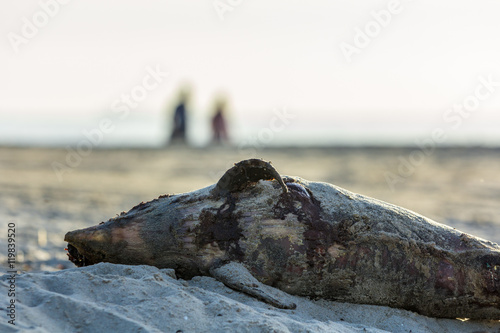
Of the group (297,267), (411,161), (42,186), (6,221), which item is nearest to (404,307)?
(297,267)

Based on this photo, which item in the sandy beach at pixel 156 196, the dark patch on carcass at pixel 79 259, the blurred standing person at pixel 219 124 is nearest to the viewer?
the sandy beach at pixel 156 196

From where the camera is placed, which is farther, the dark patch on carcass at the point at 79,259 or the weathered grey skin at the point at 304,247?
the dark patch on carcass at the point at 79,259

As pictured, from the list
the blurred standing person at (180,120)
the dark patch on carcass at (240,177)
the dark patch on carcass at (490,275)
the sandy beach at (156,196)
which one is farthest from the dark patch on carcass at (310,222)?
the blurred standing person at (180,120)

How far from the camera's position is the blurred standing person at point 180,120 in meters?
24.6

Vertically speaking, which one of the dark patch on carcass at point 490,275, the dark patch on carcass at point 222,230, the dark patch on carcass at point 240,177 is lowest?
the dark patch on carcass at point 490,275

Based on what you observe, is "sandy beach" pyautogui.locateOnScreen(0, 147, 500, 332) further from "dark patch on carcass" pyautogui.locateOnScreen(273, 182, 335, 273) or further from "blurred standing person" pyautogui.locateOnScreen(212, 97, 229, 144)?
"blurred standing person" pyautogui.locateOnScreen(212, 97, 229, 144)

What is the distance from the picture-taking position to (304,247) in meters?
3.97

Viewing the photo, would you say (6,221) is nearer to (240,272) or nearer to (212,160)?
(240,272)

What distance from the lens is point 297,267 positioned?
3.97 meters

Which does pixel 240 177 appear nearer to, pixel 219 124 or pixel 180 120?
pixel 180 120

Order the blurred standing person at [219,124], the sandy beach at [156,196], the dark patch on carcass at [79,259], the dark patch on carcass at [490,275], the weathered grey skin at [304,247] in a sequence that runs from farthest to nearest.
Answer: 1. the blurred standing person at [219,124]
2. the dark patch on carcass at [79,259]
3. the dark patch on carcass at [490,275]
4. the weathered grey skin at [304,247]
5. the sandy beach at [156,196]

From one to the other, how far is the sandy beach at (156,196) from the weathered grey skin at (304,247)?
5.6 inches

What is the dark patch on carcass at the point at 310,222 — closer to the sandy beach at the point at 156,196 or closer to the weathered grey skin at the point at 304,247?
the weathered grey skin at the point at 304,247

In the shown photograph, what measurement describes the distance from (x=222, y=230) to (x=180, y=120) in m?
21.2
